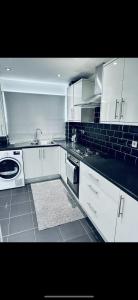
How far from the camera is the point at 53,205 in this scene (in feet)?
7.73

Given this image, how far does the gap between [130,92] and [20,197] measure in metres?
2.39

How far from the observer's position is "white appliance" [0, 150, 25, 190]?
8.94 feet

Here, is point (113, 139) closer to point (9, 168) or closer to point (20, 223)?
point (20, 223)

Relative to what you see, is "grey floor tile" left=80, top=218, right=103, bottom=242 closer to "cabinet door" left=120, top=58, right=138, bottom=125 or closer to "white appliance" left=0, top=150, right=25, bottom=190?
"cabinet door" left=120, top=58, right=138, bottom=125

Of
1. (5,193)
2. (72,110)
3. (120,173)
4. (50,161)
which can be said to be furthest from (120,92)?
(5,193)

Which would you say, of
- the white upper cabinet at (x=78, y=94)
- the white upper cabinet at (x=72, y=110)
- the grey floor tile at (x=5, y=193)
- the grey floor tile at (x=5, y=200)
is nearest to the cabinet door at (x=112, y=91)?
the white upper cabinet at (x=78, y=94)

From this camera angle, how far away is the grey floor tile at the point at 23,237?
5.46ft

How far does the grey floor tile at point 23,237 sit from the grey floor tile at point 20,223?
7 centimetres

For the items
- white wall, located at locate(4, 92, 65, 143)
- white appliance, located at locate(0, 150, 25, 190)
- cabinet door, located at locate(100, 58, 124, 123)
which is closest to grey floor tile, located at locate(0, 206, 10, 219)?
white appliance, located at locate(0, 150, 25, 190)

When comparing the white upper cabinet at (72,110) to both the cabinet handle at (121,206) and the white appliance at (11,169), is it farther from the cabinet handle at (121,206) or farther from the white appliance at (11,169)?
the cabinet handle at (121,206)
